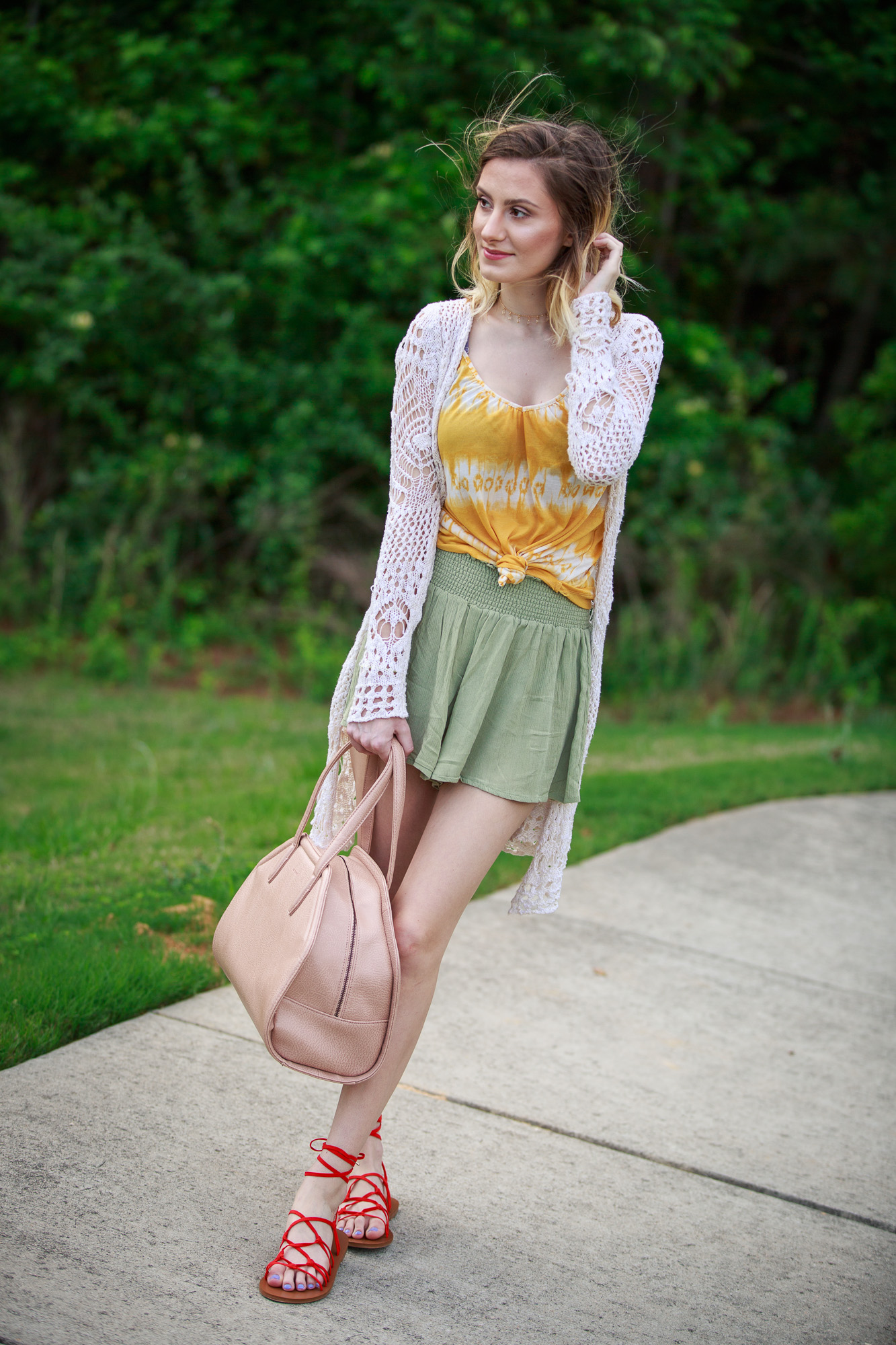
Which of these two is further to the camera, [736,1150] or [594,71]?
[594,71]

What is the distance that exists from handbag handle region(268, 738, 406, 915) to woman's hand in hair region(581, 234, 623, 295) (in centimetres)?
96

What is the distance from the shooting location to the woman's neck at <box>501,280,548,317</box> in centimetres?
251

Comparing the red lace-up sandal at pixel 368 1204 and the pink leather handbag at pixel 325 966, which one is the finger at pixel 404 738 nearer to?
the pink leather handbag at pixel 325 966

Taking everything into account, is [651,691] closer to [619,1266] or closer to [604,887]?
[604,887]

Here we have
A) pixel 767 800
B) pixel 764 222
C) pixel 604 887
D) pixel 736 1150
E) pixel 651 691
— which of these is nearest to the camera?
pixel 736 1150

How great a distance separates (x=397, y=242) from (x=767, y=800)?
4883 mm

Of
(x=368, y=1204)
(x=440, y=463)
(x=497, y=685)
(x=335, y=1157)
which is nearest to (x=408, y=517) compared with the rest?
(x=440, y=463)

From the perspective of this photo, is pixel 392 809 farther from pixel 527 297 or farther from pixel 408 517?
pixel 527 297

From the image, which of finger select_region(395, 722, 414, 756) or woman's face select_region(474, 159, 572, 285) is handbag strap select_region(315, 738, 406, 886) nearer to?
finger select_region(395, 722, 414, 756)

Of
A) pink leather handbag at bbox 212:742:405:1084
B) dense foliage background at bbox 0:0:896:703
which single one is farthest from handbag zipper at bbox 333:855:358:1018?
dense foliage background at bbox 0:0:896:703

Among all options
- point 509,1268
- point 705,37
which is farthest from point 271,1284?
point 705,37

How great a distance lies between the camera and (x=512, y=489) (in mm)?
2434

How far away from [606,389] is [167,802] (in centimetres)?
317

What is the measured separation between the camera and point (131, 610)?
8664 mm
